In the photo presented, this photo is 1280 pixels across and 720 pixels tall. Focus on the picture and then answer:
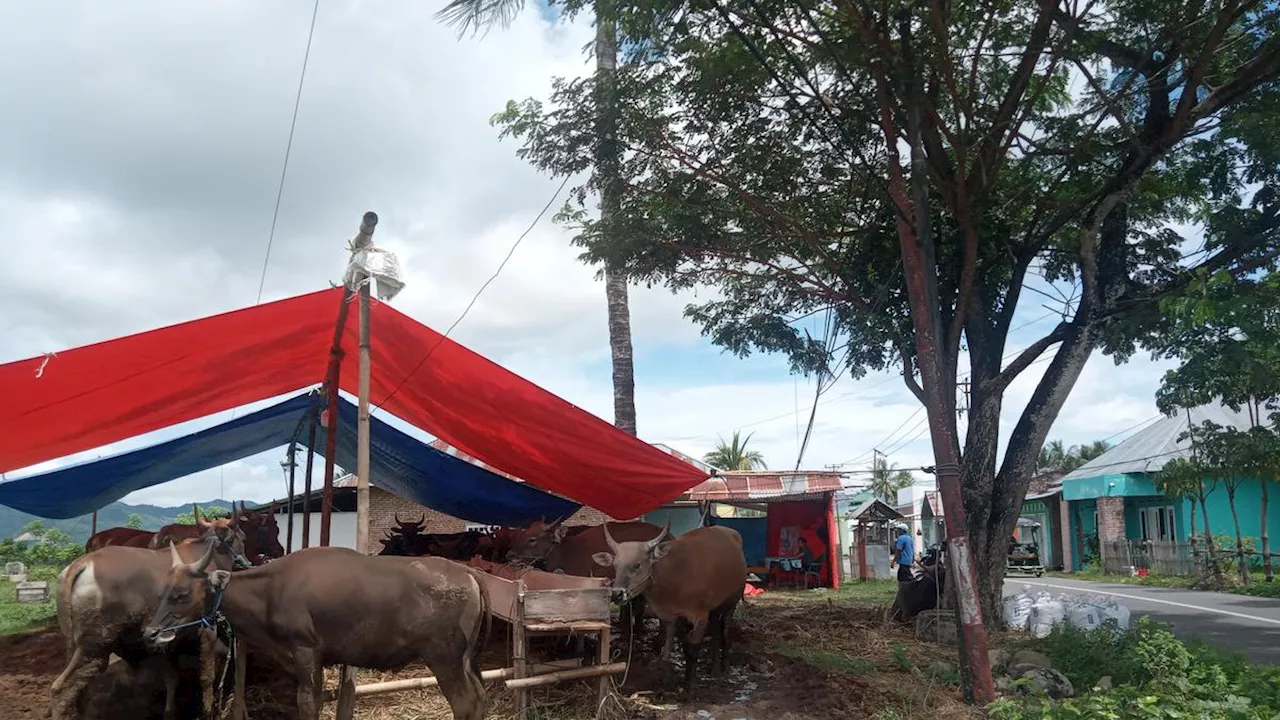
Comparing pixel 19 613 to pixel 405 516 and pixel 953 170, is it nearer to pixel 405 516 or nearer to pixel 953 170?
pixel 405 516

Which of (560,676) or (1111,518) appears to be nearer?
(560,676)

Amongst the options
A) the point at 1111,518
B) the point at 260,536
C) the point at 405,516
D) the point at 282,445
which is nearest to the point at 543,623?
the point at 260,536

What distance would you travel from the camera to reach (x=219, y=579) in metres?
6.23

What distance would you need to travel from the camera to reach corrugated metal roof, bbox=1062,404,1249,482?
2825cm

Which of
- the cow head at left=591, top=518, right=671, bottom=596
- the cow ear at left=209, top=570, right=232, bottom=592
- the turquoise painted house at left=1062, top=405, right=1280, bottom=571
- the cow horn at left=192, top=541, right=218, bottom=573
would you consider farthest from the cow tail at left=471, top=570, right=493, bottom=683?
the turquoise painted house at left=1062, top=405, right=1280, bottom=571

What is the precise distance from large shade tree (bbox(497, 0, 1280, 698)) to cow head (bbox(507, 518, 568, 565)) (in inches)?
156

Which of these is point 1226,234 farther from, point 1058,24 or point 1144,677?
point 1144,677

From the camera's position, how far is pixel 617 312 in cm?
1502

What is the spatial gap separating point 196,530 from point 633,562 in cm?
429

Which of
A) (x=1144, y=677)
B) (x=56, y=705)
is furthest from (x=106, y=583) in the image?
(x=1144, y=677)

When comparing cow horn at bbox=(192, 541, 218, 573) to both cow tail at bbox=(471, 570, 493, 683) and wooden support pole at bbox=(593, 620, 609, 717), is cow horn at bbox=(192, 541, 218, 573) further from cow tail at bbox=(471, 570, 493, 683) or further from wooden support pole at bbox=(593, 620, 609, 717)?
wooden support pole at bbox=(593, 620, 609, 717)

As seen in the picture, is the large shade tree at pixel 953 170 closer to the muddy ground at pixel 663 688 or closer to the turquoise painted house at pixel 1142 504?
the muddy ground at pixel 663 688

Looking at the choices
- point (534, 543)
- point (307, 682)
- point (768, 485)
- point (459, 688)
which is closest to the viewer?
point (307, 682)

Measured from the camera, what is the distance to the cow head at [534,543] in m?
10.9
